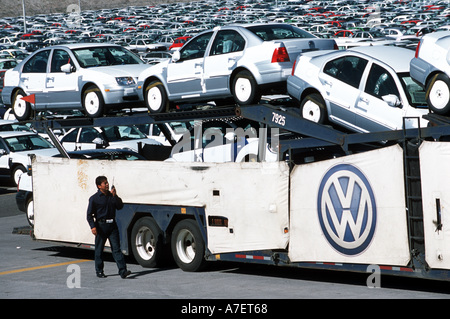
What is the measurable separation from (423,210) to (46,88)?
28.9ft

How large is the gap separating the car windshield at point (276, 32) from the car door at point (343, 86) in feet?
4.59

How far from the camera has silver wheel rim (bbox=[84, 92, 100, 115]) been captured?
15.1 metres

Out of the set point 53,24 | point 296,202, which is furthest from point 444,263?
point 53,24

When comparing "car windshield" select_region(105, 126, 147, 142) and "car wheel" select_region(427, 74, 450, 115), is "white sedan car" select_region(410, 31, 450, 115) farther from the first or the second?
"car windshield" select_region(105, 126, 147, 142)

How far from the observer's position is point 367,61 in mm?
11602

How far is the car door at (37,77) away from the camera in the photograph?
16.2 m

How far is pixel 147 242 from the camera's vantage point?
13.5 m

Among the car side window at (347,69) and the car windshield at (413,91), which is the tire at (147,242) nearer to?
the car side window at (347,69)

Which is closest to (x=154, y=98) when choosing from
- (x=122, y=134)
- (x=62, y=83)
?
(x=62, y=83)

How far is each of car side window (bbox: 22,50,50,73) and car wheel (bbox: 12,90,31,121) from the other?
1.60ft

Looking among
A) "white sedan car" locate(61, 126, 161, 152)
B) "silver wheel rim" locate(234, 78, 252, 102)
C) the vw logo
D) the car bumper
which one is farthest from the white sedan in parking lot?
"white sedan car" locate(61, 126, 161, 152)

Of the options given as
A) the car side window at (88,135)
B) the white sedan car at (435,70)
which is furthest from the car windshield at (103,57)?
the car side window at (88,135)

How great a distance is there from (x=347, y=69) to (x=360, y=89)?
0.46 meters

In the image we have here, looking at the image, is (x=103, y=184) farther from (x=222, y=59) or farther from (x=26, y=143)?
(x=26, y=143)
